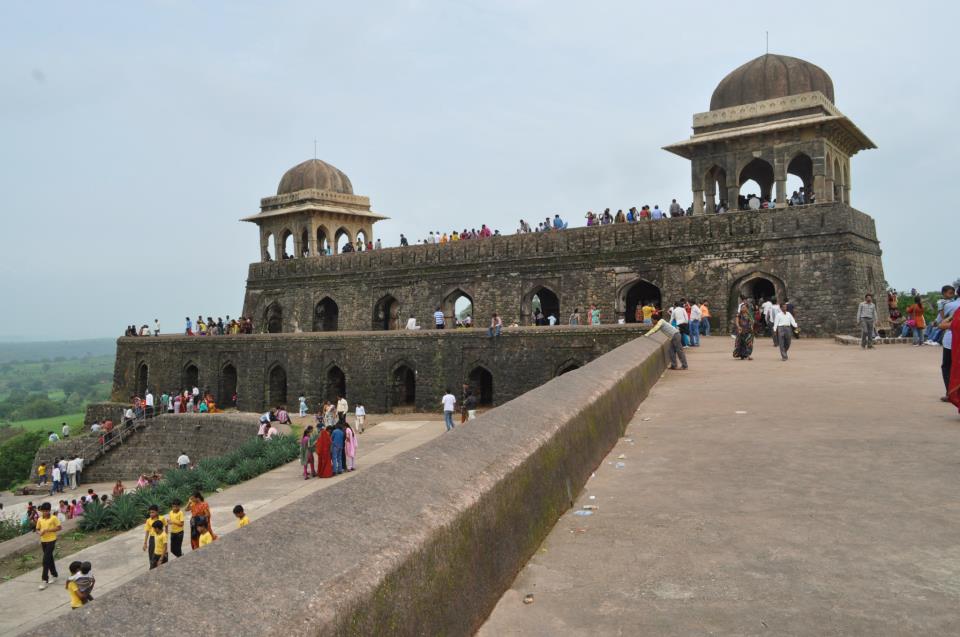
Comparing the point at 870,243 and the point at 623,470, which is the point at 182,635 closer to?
the point at 623,470

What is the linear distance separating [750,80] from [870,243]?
5735 mm

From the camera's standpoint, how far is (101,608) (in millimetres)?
1386

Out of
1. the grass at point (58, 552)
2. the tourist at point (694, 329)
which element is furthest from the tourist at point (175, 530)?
the tourist at point (694, 329)

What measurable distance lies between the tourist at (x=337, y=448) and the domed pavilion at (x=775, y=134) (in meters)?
13.3

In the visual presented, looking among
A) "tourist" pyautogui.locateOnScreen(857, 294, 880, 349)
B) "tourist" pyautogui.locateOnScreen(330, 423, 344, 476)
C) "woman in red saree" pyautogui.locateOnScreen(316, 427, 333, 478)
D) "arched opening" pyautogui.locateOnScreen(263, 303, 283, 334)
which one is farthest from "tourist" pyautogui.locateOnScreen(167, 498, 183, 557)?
"arched opening" pyautogui.locateOnScreen(263, 303, 283, 334)

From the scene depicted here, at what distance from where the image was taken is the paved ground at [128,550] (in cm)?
905

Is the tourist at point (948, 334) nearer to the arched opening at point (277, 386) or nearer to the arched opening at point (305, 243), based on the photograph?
the arched opening at point (277, 386)

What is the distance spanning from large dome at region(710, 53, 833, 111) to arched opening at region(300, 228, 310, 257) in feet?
57.6

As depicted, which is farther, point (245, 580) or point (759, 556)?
point (759, 556)

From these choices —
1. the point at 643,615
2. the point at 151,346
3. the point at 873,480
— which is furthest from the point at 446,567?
the point at 151,346

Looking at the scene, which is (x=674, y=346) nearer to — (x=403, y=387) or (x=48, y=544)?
(x=48, y=544)

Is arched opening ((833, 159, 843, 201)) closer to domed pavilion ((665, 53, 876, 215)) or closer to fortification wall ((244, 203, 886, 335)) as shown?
domed pavilion ((665, 53, 876, 215))

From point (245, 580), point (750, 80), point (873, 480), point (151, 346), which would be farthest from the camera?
point (151, 346)

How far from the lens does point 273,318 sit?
31.1 m
